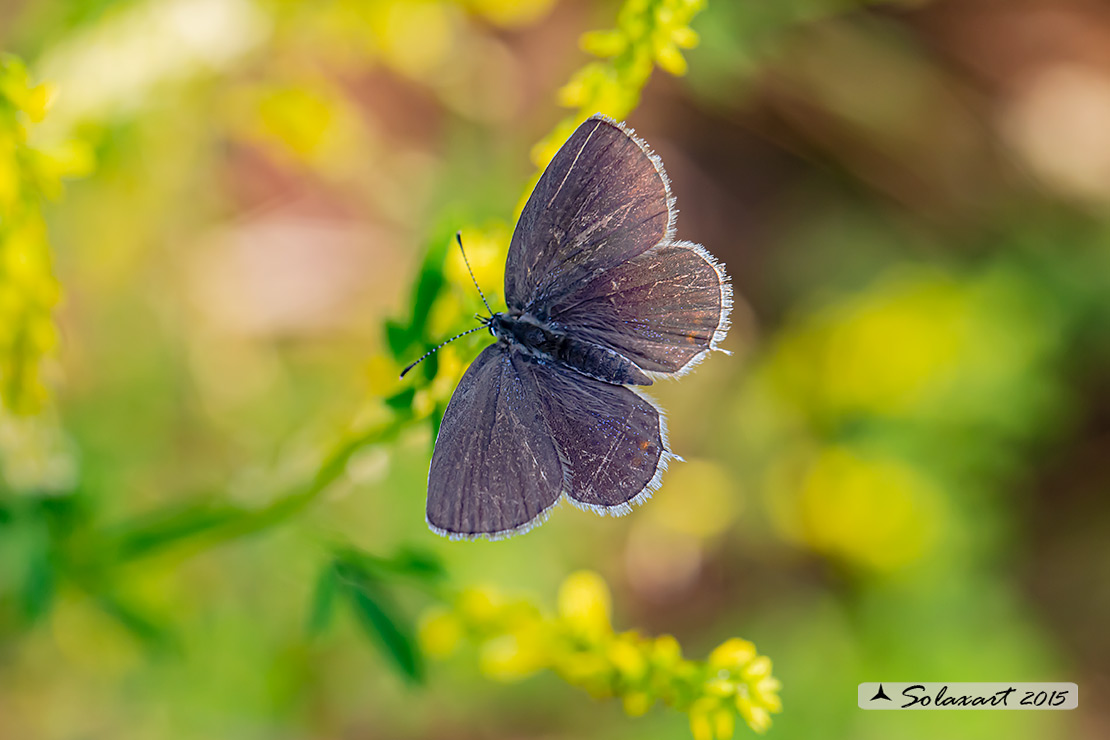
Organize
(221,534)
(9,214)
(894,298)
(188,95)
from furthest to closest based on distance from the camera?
(894,298) → (188,95) → (221,534) → (9,214)

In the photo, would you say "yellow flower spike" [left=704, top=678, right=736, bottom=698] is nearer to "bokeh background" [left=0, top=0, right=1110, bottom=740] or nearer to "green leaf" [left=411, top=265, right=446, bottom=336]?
"green leaf" [left=411, top=265, right=446, bottom=336]

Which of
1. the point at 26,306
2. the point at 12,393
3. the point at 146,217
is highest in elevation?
the point at 146,217

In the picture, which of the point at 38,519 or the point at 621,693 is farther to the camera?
the point at 38,519

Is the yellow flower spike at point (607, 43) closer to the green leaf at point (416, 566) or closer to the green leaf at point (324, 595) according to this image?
the green leaf at point (416, 566)

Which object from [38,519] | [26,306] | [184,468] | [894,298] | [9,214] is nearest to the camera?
[9,214]

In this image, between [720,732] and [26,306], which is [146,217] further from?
[720,732]

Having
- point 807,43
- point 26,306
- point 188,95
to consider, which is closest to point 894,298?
point 807,43

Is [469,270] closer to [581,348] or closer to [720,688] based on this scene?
[581,348]

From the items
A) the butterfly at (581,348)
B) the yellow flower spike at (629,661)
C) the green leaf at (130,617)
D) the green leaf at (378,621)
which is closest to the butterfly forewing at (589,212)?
the butterfly at (581,348)
